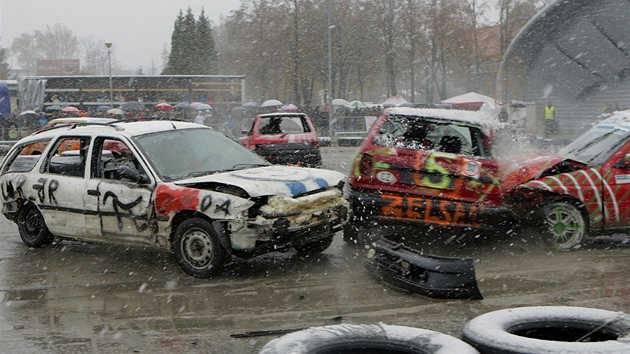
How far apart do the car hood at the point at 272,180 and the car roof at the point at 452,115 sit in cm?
128

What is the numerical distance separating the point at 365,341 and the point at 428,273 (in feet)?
9.38

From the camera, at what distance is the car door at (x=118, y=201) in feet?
24.7

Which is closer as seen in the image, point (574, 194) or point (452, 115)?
point (574, 194)

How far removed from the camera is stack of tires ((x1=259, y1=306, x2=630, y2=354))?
346cm

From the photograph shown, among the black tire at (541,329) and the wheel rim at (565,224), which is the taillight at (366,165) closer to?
the wheel rim at (565,224)

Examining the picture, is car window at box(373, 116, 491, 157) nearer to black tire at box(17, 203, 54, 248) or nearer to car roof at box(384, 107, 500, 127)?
car roof at box(384, 107, 500, 127)

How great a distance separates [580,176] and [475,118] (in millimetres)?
1370

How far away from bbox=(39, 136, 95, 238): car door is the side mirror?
75 cm

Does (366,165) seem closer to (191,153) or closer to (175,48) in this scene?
(191,153)

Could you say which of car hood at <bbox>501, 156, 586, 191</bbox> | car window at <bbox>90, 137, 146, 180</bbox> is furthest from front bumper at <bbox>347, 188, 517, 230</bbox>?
car window at <bbox>90, 137, 146, 180</bbox>

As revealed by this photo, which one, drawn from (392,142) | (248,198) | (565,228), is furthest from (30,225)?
(565,228)

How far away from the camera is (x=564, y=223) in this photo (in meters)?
8.32

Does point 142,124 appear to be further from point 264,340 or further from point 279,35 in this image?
point 279,35

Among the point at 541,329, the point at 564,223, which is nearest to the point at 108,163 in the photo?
the point at 564,223
